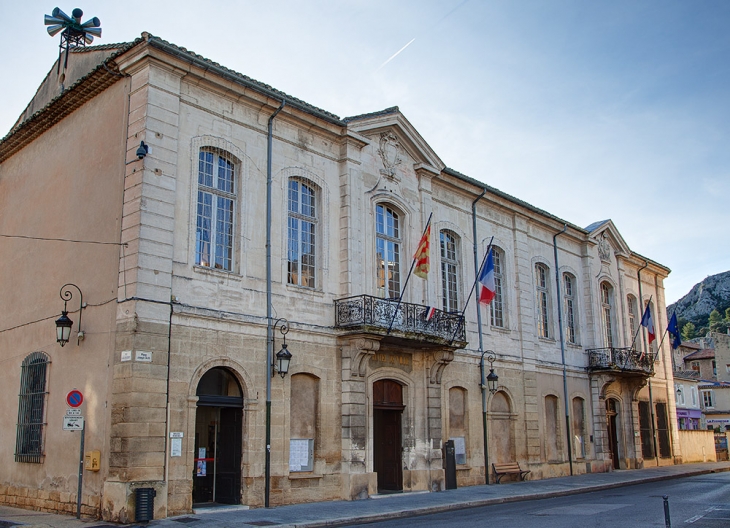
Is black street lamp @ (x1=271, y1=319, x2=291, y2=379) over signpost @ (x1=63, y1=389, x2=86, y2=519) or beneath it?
over

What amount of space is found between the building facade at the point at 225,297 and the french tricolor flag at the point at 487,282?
1.11m

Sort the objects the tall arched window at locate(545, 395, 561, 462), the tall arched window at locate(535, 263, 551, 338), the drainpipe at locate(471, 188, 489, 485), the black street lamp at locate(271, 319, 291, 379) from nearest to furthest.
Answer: the black street lamp at locate(271, 319, 291, 379) → the drainpipe at locate(471, 188, 489, 485) → the tall arched window at locate(545, 395, 561, 462) → the tall arched window at locate(535, 263, 551, 338)

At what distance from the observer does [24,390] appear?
16969 mm

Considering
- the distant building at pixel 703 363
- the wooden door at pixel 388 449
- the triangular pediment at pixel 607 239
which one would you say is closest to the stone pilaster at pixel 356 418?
the wooden door at pixel 388 449

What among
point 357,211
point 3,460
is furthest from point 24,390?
point 357,211

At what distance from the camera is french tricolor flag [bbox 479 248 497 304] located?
67.5 ft

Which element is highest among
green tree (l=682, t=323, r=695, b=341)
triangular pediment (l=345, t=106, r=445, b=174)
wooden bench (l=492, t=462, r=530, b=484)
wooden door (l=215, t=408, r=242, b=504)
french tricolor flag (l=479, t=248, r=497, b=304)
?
green tree (l=682, t=323, r=695, b=341)

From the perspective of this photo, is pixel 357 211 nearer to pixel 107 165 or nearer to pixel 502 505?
pixel 107 165

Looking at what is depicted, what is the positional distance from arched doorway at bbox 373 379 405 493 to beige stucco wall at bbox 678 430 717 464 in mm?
21165

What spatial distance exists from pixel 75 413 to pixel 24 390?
401 cm

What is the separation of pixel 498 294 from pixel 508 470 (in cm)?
589

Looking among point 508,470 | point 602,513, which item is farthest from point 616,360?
point 602,513

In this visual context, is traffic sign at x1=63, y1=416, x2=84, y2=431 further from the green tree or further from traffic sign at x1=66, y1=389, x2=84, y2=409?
the green tree

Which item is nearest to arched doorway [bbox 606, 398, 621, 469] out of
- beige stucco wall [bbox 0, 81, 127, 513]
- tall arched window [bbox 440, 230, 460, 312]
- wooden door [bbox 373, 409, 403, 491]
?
tall arched window [bbox 440, 230, 460, 312]
